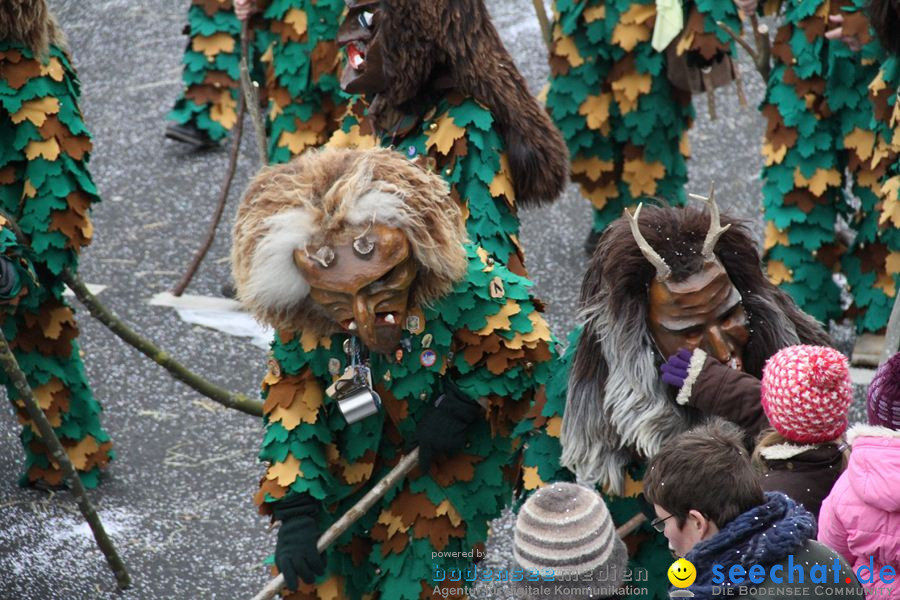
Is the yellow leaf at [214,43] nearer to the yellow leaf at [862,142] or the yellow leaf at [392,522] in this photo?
the yellow leaf at [862,142]

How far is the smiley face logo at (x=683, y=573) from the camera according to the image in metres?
2.46

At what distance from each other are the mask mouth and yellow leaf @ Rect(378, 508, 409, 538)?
148 centimetres

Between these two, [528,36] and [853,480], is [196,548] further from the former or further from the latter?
[528,36]

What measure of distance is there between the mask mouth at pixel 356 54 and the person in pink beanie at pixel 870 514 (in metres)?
2.08

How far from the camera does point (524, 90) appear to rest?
170 inches

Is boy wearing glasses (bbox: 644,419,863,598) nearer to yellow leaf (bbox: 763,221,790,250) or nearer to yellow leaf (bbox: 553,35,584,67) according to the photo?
yellow leaf (bbox: 763,221,790,250)

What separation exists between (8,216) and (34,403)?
2.56ft

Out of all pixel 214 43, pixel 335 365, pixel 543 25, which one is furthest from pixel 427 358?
pixel 214 43

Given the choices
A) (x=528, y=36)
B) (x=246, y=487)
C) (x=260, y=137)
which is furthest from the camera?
(x=528, y=36)

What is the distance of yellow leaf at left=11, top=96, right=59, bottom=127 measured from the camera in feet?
15.1

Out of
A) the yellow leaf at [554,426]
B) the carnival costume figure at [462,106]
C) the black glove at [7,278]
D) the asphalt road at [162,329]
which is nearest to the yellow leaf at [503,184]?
the carnival costume figure at [462,106]

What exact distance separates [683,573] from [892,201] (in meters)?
2.70

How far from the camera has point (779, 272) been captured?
5559 millimetres

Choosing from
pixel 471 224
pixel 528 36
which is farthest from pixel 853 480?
pixel 528 36
